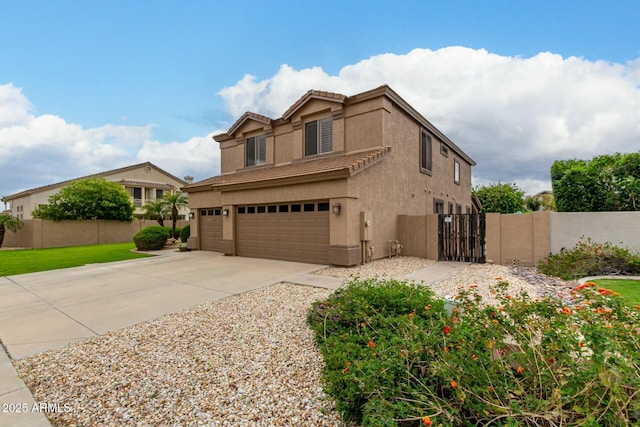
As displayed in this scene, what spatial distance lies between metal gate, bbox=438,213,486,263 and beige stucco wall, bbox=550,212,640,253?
→ 89.0 inches

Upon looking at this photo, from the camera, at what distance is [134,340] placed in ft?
15.2

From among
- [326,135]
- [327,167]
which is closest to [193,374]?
[327,167]

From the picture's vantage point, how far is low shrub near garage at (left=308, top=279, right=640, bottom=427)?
202 cm

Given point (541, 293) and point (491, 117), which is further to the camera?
point (491, 117)

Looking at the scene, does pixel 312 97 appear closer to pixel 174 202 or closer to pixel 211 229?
pixel 211 229

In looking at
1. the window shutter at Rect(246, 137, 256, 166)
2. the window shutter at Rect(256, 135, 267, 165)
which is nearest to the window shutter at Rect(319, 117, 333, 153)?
the window shutter at Rect(256, 135, 267, 165)

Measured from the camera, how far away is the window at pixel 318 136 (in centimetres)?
1411

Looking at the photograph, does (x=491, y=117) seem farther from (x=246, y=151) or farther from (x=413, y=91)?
(x=246, y=151)

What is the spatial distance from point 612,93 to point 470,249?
9.14 metres

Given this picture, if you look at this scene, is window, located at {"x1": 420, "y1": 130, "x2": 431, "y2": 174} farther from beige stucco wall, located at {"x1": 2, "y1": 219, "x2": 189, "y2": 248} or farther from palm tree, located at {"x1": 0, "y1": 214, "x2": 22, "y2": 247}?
palm tree, located at {"x1": 0, "y1": 214, "x2": 22, "y2": 247}

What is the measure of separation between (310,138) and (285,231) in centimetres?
502

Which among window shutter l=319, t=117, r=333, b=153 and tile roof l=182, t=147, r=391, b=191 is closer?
tile roof l=182, t=147, r=391, b=191

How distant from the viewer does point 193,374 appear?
3.58 m

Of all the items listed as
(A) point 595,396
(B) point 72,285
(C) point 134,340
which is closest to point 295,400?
(A) point 595,396
